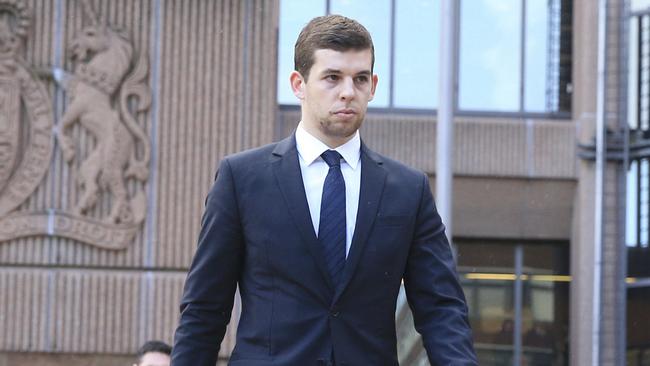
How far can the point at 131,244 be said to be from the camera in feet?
49.8

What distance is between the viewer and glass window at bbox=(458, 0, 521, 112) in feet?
52.6

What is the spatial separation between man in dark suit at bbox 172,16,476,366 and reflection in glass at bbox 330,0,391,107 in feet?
37.9

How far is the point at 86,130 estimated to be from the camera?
15.1 metres

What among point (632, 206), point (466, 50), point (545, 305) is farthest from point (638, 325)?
point (466, 50)

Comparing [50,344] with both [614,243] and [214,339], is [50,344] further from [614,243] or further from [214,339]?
[214,339]

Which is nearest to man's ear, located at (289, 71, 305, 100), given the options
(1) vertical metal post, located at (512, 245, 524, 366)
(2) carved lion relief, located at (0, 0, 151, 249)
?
(2) carved lion relief, located at (0, 0, 151, 249)

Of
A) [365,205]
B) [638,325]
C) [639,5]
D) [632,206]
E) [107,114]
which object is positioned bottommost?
[638,325]

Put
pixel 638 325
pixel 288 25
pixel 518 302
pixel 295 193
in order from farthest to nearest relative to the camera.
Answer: pixel 518 302
pixel 288 25
pixel 638 325
pixel 295 193

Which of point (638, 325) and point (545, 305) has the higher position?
point (545, 305)

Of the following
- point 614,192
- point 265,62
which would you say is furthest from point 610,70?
point 265,62

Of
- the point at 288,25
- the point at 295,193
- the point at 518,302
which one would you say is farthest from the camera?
the point at 518,302

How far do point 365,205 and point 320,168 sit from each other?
19 centimetres

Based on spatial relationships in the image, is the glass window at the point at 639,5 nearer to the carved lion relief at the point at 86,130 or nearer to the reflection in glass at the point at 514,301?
the reflection in glass at the point at 514,301

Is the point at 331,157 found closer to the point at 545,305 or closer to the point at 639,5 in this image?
the point at 639,5
